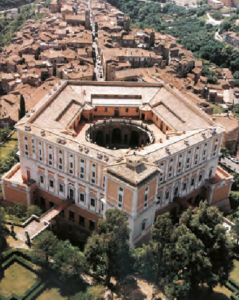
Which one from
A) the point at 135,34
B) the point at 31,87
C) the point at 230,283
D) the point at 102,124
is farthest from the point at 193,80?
the point at 230,283

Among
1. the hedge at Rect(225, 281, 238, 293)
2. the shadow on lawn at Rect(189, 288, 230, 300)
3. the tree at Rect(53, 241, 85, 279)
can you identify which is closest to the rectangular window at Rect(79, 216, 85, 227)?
the tree at Rect(53, 241, 85, 279)

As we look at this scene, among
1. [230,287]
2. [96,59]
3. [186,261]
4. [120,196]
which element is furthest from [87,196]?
[96,59]

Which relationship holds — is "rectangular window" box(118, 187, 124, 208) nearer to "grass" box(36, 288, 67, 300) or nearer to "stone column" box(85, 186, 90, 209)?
"stone column" box(85, 186, 90, 209)

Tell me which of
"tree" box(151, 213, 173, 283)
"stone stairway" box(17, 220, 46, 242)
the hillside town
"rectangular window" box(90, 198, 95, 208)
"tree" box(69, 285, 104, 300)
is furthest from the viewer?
"rectangular window" box(90, 198, 95, 208)

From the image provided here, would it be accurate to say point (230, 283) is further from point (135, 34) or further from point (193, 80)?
point (135, 34)

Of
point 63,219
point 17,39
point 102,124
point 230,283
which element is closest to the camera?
point 230,283

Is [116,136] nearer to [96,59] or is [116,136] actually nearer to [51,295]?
[51,295]
